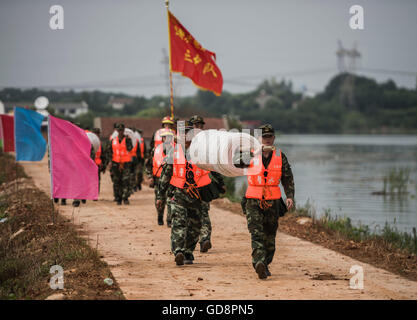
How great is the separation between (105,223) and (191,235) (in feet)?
14.4

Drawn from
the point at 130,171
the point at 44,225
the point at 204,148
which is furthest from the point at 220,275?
the point at 130,171

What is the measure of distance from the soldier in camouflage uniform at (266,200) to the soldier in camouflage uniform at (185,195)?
44.2 inches

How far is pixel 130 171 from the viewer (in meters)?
16.1

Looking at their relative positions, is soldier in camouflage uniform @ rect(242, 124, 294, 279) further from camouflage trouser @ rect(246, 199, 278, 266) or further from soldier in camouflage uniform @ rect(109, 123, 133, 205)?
soldier in camouflage uniform @ rect(109, 123, 133, 205)

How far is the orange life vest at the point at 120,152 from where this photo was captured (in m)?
15.9

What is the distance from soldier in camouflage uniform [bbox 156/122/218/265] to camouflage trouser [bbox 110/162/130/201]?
686 cm

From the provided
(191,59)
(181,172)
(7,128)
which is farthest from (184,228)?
(7,128)

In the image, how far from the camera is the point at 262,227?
8.19 m

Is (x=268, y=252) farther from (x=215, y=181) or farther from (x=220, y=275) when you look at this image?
(x=215, y=181)

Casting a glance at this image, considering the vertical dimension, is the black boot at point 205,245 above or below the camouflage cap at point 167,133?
below

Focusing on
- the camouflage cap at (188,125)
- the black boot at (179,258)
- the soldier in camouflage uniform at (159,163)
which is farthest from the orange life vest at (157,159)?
the black boot at (179,258)

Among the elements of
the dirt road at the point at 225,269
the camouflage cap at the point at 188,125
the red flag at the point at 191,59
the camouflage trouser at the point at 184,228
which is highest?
the red flag at the point at 191,59

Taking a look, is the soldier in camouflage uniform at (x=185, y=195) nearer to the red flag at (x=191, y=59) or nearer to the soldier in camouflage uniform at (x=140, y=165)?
the red flag at (x=191, y=59)

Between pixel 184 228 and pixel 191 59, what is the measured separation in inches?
276
